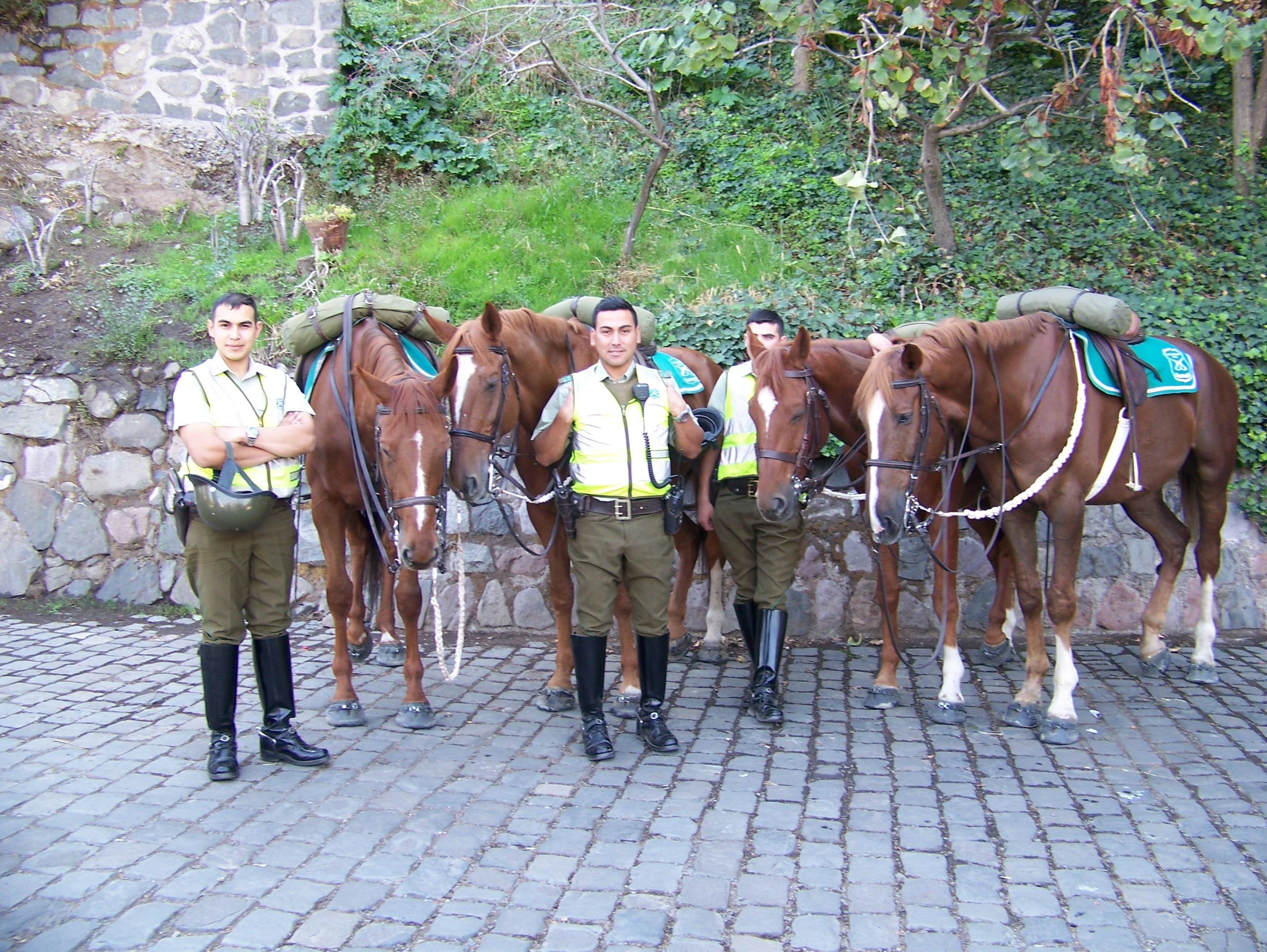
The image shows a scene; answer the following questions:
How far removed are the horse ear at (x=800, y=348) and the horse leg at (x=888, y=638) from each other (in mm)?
1245

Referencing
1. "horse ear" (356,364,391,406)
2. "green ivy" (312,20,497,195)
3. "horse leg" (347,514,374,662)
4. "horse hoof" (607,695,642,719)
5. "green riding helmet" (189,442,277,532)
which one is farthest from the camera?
"green ivy" (312,20,497,195)

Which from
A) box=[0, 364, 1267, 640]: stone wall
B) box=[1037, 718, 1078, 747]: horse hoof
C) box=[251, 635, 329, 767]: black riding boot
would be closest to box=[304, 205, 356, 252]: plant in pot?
box=[0, 364, 1267, 640]: stone wall

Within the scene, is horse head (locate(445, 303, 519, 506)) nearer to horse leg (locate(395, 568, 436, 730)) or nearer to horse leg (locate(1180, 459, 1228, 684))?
horse leg (locate(395, 568, 436, 730))

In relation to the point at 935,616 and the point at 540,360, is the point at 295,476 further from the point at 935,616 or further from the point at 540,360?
the point at 935,616

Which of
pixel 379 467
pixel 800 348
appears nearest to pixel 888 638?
pixel 800 348

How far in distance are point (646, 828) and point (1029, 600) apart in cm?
244

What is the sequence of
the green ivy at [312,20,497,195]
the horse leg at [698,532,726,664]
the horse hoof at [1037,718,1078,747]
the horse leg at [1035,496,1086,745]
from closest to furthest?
the horse hoof at [1037,718,1078,747] < the horse leg at [1035,496,1086,745] < the horse leg at [698,532,726,664] < the green ivy at [312,20,497,195]

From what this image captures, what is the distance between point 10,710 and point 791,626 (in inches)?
183

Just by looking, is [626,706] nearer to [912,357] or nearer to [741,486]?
[741,486]

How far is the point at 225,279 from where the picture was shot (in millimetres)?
8273

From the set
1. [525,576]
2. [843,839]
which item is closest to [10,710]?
[525,576]

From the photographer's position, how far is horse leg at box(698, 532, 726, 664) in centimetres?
639

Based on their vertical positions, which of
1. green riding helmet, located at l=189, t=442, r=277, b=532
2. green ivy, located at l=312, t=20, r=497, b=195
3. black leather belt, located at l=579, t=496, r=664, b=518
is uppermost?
green ivy, located at l=312, t=20, r=497, b=195

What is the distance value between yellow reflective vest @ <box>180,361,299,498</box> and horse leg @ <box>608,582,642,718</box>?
180 centimetres
